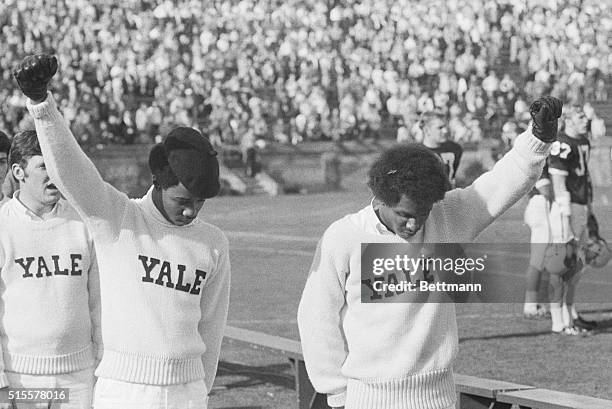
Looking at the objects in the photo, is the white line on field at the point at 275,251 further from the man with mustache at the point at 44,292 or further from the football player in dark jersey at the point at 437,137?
the man with mustache at the point at 44,292

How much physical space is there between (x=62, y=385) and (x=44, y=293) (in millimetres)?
360

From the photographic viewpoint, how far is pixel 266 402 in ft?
27.7

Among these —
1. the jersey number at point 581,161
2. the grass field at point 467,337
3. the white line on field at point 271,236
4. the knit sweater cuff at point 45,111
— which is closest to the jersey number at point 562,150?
the jersey number at point 581,161

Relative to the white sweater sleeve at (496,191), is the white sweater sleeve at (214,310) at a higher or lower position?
lower

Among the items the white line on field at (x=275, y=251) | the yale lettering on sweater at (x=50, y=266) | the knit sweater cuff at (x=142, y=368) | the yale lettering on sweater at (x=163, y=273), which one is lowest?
the white line on field at (x=275, y=251)

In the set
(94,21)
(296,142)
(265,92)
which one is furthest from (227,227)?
(94,21)

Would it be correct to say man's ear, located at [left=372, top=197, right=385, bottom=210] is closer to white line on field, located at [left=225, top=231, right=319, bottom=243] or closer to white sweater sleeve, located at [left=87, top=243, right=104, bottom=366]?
white sweater sleeve, located at [left=87, top=243, right=104, bottom=366]

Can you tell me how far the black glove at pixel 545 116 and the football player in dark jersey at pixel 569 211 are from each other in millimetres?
7113

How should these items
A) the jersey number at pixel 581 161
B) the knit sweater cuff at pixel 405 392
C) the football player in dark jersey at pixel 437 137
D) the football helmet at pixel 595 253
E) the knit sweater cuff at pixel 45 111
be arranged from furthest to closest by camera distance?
the football helmet at pixel 595 253, the jersey number at pixel 581 161, the football player in dark jersey at pixel 437 137, the knit sweater cuff at pixel 405 392, the knit sweater cuff at pixel 45 111

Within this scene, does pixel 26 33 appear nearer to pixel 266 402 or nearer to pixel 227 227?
pixel 227 227

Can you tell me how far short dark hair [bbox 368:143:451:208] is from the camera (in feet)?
12.7

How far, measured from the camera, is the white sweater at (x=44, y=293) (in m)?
4.80

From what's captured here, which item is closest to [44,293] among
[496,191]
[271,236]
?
[496,191]

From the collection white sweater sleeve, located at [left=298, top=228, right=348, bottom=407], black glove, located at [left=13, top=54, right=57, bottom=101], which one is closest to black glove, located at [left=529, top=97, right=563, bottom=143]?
white sweater sleeve, located at [left=298, top=228, right=348, bottom=407]
